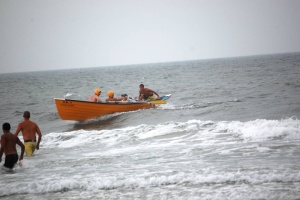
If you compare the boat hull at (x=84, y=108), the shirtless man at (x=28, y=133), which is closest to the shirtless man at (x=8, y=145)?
the shirtless man at (x=28, y=133)

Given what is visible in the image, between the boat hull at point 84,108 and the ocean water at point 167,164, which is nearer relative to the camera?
the ocean water at point 167,164

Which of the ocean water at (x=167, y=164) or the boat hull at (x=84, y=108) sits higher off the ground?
the boat hull at (x=84, y=108)

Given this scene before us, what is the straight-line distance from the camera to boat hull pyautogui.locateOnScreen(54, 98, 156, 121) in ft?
52.5

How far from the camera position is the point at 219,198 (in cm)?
518

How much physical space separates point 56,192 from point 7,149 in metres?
2.22

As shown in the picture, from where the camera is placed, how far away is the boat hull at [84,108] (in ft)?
52.5

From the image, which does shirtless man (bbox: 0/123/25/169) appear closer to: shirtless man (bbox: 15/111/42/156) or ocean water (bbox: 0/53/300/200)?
ocean water (bbox: 0/53/300/200)

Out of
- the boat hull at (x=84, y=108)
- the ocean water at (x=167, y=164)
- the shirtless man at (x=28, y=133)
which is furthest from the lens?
the boat hull at (x=84, y=108)

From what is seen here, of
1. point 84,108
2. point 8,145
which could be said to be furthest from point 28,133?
point 84,108

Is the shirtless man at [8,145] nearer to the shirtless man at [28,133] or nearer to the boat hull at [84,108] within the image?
the shirtless man at [28,133]

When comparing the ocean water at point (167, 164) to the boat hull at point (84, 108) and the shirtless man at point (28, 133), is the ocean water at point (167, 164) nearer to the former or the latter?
the shirtless man at point (28, 133)

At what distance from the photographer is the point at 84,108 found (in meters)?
16.4

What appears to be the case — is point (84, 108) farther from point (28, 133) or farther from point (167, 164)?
point (167, 164)

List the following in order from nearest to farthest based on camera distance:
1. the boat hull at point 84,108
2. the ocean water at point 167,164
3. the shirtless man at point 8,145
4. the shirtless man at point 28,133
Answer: the ocean water at point 167,164 → the shirtless man at point 8,145 → the shirtless man at point 28,133 → the boat hull at point 84,108
